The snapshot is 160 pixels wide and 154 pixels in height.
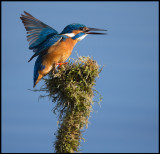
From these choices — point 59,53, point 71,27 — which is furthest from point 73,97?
point 71,27

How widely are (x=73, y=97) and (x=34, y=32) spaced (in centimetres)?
89

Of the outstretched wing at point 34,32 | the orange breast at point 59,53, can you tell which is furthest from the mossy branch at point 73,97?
the outstretched wing at point 34,32

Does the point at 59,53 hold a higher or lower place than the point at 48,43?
lower

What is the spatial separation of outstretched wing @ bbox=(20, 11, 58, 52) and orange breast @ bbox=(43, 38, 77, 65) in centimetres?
23

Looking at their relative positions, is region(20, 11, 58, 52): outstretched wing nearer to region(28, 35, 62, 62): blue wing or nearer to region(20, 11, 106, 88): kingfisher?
region(20, 11, 106, 88): kingfisher

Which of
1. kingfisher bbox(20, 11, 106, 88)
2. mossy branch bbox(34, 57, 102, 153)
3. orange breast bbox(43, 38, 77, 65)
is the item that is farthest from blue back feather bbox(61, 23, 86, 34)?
mossy branch bbox(34, 57, 102, 153)

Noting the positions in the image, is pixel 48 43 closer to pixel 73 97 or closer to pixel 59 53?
pixel 59 53

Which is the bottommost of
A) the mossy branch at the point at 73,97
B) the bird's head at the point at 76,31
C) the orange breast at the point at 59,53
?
the mossy branch at the point at 73,97

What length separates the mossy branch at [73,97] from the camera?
93.3 inches

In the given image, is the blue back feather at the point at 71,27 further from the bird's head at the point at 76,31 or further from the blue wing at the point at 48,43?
the blue wing at the point at 48,43

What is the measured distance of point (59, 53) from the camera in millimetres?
2570

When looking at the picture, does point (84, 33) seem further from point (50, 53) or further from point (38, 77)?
point (38, 77)

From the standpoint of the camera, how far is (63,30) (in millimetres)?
2719

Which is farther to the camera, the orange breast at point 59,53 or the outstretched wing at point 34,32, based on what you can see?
the outstretched wing at point 34,32
